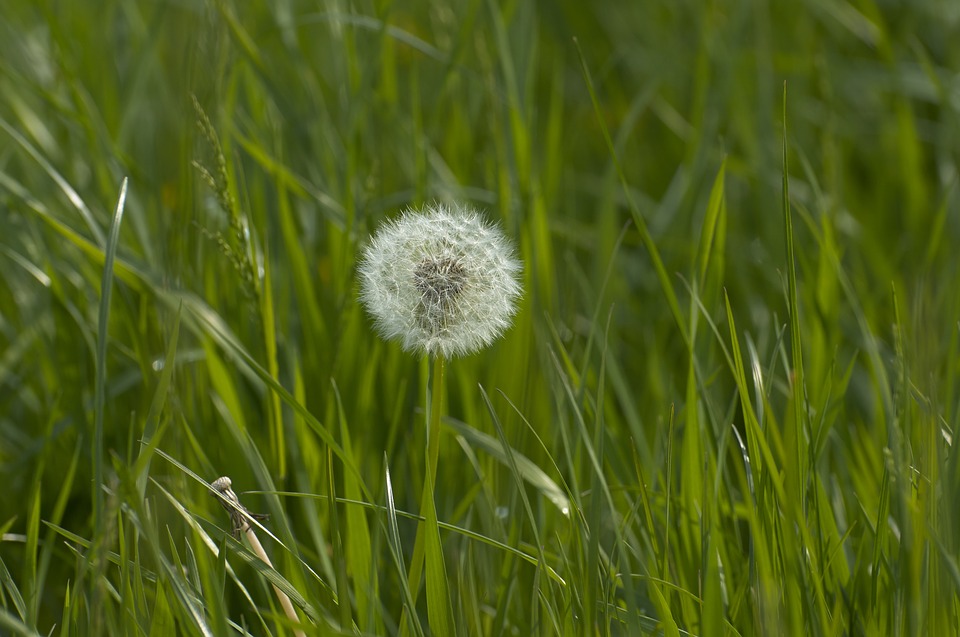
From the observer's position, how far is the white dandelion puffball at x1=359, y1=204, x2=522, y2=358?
141 centimetres

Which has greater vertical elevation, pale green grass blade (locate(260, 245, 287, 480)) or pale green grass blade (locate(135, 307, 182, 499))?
pale green grass blade (locate(260, 245, 287, 480))

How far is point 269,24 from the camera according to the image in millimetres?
3240

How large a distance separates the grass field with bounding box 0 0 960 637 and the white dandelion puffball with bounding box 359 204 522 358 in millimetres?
79

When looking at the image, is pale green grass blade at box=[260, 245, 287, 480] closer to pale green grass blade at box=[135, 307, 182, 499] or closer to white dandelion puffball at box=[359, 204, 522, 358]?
white dandelion puffball at box=[359, 204, 522, 358]

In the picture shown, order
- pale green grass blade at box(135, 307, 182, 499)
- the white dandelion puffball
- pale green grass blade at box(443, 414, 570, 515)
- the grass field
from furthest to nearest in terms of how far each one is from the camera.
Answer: pale green grass blade at box(443, 414, 570, 515) < the white dandelion puffball < the grass field < pale green grass blade at box(135, 307, 182, 499)

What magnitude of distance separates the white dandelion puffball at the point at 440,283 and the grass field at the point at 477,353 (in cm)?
8

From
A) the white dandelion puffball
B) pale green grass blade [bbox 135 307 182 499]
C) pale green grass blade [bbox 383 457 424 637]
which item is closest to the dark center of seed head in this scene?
the white dandelion puffball

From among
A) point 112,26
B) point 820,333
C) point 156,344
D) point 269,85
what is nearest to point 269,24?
point 112,26

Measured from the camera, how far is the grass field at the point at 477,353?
131cm

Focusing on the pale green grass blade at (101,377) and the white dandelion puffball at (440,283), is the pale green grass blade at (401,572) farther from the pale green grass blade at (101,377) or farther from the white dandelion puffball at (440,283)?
the pale green grass blade at (101,377)

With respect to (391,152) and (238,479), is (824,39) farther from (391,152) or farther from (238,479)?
(238,479)

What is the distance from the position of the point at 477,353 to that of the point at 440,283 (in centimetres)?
56

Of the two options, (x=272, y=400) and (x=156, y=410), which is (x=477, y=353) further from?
(x=156, y=410)

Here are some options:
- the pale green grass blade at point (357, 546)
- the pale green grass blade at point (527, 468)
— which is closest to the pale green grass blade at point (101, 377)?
the pale green grass blade at point (357, 546)
